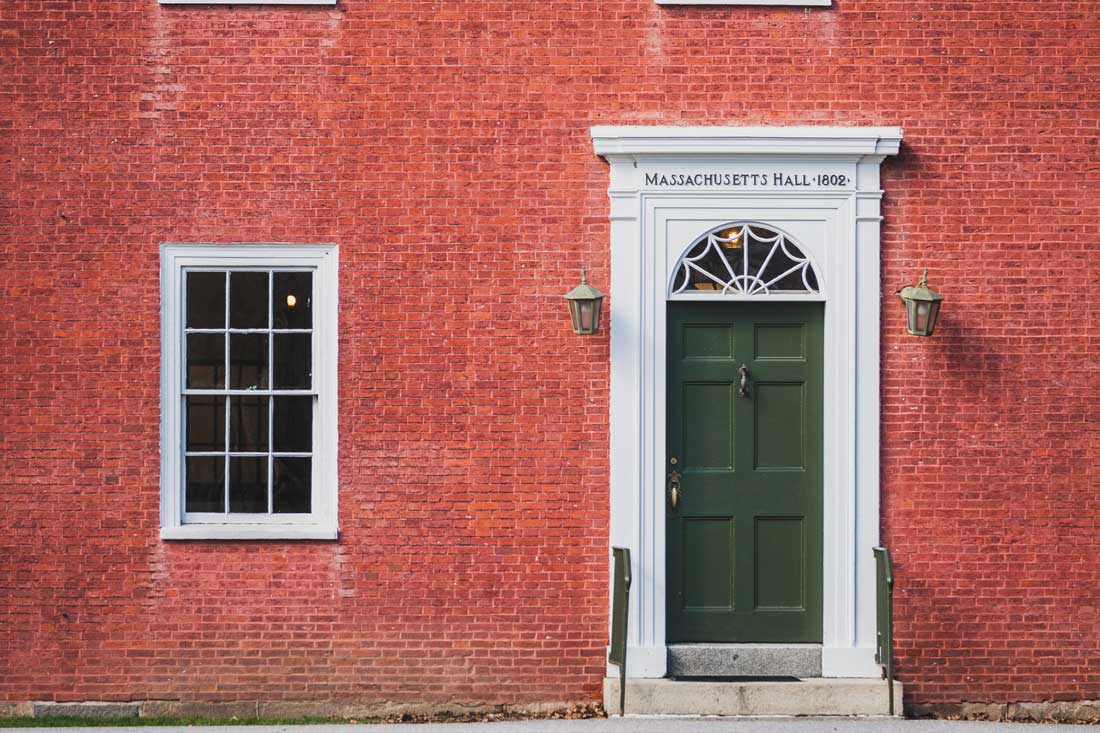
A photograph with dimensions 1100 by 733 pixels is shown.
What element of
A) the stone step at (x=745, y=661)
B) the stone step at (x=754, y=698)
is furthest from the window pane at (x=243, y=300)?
the stone step at (x=745, y=661)

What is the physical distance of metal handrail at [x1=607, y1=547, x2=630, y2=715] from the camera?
29.0 ft

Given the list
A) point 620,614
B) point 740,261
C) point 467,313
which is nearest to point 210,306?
point 467,313

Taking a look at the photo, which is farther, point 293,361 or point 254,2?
point 293,361

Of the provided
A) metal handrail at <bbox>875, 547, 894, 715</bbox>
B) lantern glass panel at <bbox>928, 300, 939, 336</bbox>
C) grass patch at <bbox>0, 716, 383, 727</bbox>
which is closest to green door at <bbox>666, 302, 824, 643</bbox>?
metal handrail at <bbox>875, 547, 894, 715</bbox>

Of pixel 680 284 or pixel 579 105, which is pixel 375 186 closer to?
pixel 579 105

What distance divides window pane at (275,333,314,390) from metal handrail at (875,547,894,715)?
13.1 feet

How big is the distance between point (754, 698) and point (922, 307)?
2.79m

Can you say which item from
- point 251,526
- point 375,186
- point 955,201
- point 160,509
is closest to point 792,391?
point 955,201

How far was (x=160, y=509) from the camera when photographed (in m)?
9.32

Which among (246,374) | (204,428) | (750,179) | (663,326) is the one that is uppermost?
(750,179)

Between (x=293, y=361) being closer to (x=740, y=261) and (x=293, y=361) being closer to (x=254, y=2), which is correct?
(x=254, y=2)

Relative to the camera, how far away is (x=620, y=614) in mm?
8891

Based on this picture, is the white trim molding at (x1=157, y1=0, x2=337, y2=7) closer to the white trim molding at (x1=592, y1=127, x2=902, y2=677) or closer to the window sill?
the white trim molding at (x1=592, y1=127, x2=902, y2=677)

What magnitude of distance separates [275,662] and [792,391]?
13.0 feet
